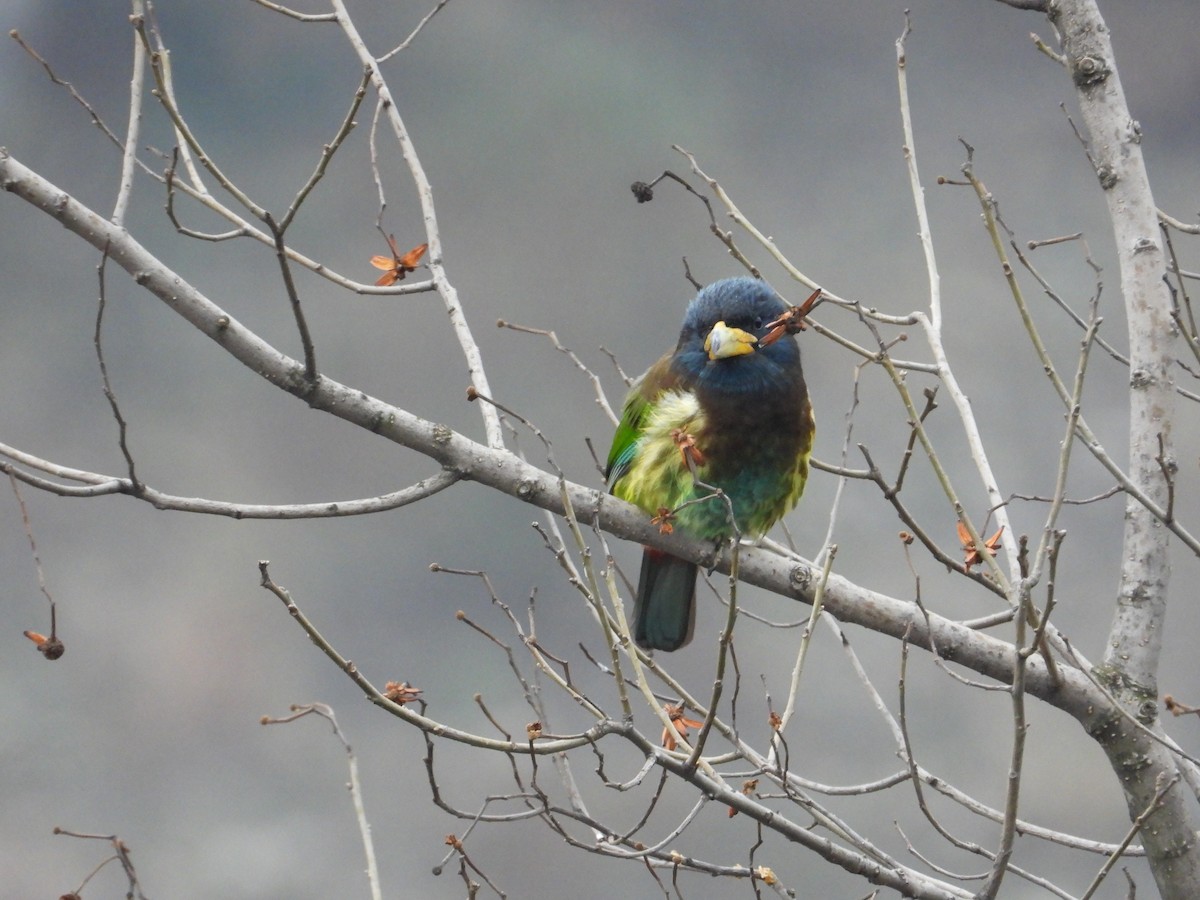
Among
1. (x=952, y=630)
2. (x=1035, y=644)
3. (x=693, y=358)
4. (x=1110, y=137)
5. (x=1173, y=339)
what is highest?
(x=1110, y=137)

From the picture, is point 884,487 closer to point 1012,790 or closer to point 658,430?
point 1012,790

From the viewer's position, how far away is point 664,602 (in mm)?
3830

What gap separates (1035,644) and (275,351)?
5.92 ft

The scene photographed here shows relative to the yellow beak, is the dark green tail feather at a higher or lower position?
lower

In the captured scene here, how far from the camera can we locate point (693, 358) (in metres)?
3.65

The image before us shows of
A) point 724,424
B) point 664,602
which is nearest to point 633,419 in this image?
point 724,424

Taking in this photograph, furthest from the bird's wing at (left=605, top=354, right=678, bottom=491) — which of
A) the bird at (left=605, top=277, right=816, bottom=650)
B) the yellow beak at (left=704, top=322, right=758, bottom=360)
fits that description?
the yellow beak at (left=704, top=322, right=758, bottom=360)

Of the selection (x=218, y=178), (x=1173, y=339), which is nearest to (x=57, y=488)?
(x=218, y=178)

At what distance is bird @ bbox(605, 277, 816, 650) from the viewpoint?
3.47m

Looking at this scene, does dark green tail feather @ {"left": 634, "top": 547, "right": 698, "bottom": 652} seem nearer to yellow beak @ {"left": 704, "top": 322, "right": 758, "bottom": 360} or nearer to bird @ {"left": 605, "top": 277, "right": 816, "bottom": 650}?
bird @ {"left": 605, "top": 277, "right": 816, "bottom": 650}

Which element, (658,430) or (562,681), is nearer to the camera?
(562,681)

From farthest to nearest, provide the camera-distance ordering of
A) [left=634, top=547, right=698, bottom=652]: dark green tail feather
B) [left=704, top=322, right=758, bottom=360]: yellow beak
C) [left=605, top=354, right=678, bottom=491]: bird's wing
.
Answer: [left=634, top=547, right=698, bottom=652]: dark green tail feather
[left=605, top=354, right=678, bottom=491]: bird's wing
[left=704, top=322, right=758, bottom=360]: yellow beak

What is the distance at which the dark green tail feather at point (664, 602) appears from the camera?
3816 millimetres

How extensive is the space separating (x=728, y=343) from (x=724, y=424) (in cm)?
24
